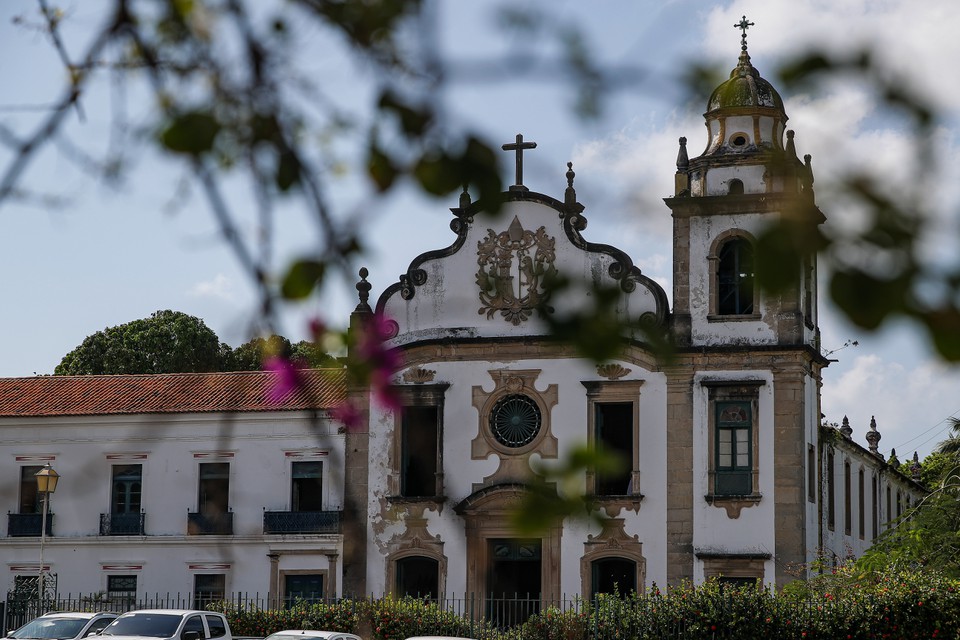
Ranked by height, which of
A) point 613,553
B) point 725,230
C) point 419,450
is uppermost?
point 725,230

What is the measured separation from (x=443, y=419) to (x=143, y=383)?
9.38 m

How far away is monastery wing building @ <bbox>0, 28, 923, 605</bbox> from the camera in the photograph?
29.6m

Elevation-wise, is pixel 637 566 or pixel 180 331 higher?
pixel 180 331

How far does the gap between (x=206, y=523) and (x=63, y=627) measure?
28.9 ft

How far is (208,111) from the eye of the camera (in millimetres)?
3127

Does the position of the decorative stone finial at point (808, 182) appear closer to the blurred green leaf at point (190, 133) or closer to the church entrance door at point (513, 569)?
the blurred green leaf at point (190, 133)

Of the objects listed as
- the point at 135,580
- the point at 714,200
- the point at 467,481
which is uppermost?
the point at 714,200

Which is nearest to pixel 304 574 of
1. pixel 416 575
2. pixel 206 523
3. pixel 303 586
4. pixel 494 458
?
pixel 303 586

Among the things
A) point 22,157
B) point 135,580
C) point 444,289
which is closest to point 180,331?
point 135,580

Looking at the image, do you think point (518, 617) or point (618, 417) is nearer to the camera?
point (518, 617)

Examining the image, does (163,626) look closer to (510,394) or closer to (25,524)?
(510,394)

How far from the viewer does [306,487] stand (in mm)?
33375

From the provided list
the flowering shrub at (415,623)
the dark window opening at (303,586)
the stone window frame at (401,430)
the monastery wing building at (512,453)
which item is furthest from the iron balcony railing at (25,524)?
the flowering shrub at (415,623)

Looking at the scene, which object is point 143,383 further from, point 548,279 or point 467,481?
point 548,279
